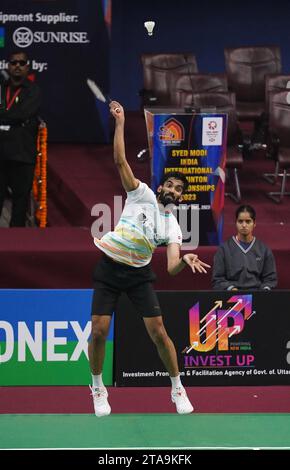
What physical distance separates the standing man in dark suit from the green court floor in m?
3.42

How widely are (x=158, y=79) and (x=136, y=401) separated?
21.1 ft

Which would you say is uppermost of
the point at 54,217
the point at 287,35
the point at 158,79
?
the point at 287,35

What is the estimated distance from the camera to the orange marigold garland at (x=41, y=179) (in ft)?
44.9

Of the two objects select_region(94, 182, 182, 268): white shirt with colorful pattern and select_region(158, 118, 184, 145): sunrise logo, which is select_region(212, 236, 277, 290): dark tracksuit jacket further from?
select_region(94, 182, 182, 268): white shirt with colorful pattern

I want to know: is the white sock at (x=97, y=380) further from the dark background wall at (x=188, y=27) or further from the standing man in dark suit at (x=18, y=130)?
the dark background wall at (x=188, y=27)

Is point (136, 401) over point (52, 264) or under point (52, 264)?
under

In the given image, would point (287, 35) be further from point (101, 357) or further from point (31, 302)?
point (101, 357)

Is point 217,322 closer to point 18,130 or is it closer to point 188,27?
point 18,130

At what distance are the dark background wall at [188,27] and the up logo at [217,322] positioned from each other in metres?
8.41

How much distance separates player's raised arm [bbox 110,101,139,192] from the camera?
29.3 feet

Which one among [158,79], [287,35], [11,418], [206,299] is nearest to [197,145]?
[206,299]

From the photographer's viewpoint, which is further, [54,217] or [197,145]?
[54,217]

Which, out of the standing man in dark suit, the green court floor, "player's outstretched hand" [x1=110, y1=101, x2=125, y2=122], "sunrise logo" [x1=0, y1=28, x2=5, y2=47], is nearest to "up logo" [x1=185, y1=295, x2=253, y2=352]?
the green court floor

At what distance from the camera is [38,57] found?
15.4 meters
